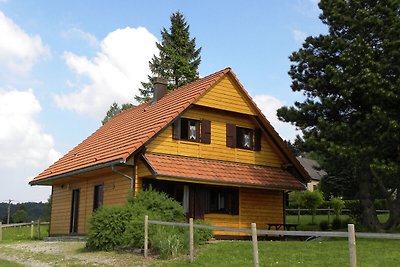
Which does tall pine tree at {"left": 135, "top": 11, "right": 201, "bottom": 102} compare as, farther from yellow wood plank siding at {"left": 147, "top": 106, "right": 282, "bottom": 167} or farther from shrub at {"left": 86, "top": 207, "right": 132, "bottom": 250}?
shrub at {"left": 86, "top": 207, "right": 132, "bottom": 250}

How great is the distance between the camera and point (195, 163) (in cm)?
2100

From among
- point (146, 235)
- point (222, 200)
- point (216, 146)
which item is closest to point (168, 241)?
point (146, 235)

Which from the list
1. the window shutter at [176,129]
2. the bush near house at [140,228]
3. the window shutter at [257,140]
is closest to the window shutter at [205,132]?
the window shutter at [176,129]

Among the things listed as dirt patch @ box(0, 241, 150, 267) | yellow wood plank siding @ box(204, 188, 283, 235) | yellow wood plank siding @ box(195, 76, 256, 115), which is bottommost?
dirt patch @ box(0, 241, 150, 267)

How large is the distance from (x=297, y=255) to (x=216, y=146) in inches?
369

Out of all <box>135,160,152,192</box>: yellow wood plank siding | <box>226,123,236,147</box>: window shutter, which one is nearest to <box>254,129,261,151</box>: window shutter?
<box>226,123,236,147</box>: window shutter

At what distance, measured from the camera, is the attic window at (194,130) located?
21.6 m

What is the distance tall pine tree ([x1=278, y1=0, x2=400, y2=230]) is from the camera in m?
19.5

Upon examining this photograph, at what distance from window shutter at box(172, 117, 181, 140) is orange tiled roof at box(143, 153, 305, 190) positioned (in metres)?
0.89

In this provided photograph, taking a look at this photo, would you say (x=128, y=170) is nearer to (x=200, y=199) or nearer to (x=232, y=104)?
(x=200, y=199)

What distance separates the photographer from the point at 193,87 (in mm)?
23688

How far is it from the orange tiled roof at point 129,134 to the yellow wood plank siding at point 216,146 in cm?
69

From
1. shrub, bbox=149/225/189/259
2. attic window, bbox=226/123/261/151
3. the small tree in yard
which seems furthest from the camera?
the small tree in yard

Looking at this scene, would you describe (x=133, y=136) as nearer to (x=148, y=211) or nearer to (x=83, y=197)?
(x=83, y=197)
